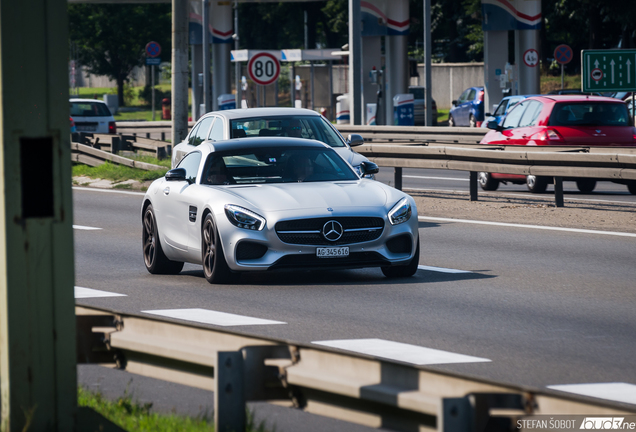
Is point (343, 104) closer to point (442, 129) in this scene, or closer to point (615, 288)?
point (442, 129)

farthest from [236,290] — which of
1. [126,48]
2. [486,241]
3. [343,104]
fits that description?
[126,48]

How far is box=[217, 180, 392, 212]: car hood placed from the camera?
10.9m

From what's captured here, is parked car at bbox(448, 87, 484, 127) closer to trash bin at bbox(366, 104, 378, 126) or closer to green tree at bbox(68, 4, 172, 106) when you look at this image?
trash bin at bbox(366, 104, 378, 126)

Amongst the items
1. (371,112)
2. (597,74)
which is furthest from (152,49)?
(597,74)

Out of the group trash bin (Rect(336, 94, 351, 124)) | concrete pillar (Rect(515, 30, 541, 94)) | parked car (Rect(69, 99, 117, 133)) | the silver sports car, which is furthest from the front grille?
trash bin (Rect(336, 94, 351, 124))

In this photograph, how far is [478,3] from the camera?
209 feet

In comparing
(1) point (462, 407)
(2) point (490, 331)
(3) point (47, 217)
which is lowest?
(2) point (490, 331)

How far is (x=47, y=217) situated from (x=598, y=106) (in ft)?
55.1

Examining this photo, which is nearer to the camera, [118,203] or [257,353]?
[257,353]

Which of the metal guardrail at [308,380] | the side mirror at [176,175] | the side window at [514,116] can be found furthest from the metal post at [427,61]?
the metal guardrail at [308,380]

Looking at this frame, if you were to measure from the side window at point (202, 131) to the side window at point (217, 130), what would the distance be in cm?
19

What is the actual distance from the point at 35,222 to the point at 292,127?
11.8 m

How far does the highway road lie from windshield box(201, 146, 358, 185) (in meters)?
0.96

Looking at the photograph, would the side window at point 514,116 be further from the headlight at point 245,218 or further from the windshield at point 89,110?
the windshield at point 89,110
